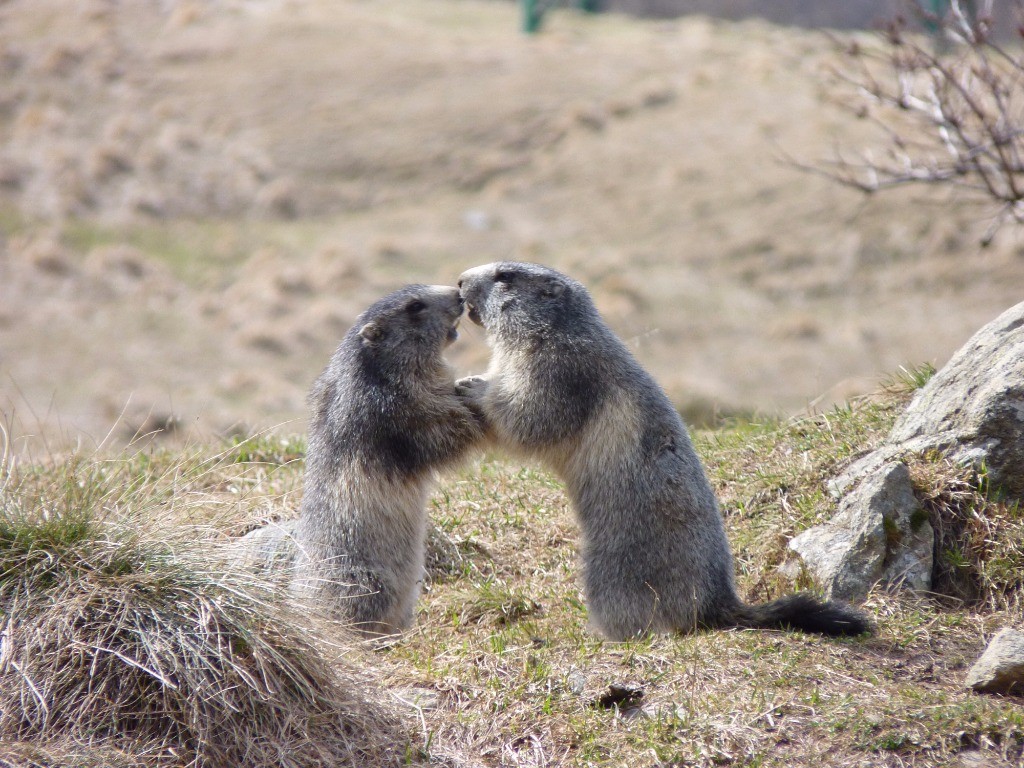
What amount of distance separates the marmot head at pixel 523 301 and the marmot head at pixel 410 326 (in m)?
0.17

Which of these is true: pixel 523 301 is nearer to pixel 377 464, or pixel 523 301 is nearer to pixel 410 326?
pixel 410 326

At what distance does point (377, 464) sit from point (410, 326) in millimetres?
992

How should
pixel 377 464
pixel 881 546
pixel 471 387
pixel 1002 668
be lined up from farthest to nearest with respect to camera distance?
pixel 471 387
pixel 377 464
pixel 881 546
pixel 1002 668

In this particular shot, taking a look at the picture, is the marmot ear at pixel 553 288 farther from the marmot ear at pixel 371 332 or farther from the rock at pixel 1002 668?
the rock at pixel 1002 668

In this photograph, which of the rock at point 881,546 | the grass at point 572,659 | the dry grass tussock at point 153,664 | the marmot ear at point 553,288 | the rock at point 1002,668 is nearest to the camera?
the dry grass tussock at point 153,664

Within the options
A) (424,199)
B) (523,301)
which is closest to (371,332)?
(523,301)

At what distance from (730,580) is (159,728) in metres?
3.15

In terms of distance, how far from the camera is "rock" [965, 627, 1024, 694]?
5.07 meters

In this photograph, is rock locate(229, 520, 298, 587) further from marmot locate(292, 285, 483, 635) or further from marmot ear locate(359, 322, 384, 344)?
marmot ear locate(359, 322, 384, 344)

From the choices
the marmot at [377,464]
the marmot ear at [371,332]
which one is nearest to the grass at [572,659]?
the marmot at [377,464]

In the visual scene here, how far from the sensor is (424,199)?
91.9ft

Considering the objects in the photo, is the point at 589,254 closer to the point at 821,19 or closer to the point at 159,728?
the point at 821,19

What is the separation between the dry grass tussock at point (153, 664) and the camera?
4.62 metres

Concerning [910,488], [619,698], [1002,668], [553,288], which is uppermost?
[553,288]
